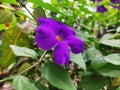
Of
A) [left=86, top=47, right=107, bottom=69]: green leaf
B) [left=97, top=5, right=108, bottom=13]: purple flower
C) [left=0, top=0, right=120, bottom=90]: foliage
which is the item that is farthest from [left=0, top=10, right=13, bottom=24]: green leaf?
[left=97, top=5, right=108, bottom=13]: purple flower

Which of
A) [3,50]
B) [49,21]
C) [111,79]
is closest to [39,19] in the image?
[49,21]

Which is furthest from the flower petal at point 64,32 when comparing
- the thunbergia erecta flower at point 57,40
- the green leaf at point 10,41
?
the green leaf at point 10,41

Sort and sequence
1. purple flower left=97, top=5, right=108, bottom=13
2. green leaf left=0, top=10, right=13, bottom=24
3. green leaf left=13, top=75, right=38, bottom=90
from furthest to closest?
purple flower left=97, top=5, right=108, bottom=13 → green leaf left=0, top=10, right=13, bottom=24 → green leaf left=13, top=75, right=38, bottom=90

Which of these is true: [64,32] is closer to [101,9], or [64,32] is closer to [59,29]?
[59,29]

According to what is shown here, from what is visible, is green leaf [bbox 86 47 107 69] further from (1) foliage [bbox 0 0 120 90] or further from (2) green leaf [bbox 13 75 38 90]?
(2) green leaf [bbox 13 75 38 90]

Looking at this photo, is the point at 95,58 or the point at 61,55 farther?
the point at 95,58

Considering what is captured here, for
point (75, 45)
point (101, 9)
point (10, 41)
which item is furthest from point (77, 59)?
point (101, 9)

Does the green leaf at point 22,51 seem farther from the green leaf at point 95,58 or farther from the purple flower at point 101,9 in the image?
the purple flower at point 101,9
